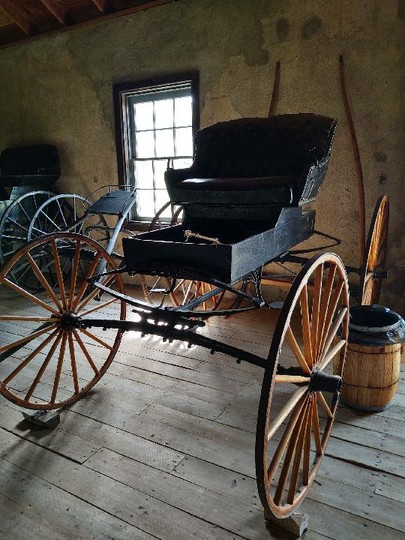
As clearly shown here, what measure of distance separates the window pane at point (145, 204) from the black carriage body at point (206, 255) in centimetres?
267

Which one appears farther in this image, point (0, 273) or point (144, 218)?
point (144, 218)

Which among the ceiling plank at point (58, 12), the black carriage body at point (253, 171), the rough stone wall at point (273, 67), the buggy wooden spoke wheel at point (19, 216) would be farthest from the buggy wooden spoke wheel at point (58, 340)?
the ceiling plank at point (58, 12)

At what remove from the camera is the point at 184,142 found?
414 cm

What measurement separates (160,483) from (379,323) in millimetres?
1428

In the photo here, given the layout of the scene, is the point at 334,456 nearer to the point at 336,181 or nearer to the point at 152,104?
the point at 336,181

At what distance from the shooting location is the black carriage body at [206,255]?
1.43 meters

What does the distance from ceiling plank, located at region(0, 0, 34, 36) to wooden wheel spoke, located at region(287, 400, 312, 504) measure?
17.1 ft

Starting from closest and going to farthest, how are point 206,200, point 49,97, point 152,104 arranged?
point 206,200
point 152,104
point 49,97

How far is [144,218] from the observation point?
4.52 m

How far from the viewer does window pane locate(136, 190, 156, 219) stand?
450 centimetres

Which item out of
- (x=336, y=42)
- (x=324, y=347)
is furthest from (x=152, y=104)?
(x=324, y=347)

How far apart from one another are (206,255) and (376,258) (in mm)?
1934

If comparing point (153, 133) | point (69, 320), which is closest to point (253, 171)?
point (69, 320)

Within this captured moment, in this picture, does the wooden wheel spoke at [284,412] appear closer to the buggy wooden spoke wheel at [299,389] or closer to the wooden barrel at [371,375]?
the buggy wooden spoke wheel at [299,389]
